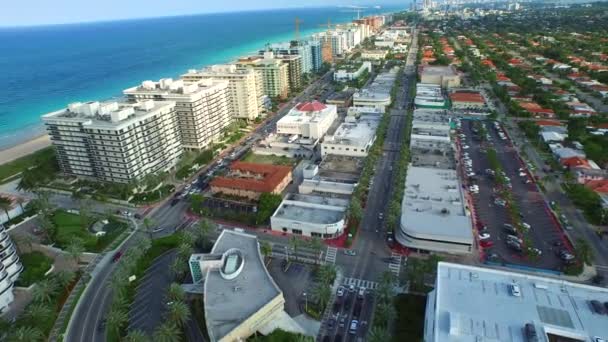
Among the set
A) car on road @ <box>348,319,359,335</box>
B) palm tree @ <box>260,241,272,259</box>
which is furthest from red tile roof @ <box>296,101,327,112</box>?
car on road @ <box>348,319,359,335</box>

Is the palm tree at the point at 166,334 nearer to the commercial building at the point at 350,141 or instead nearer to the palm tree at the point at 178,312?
the palm tree at the point at 178,312

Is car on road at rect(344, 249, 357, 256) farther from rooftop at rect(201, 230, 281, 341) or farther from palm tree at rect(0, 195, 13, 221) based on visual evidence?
palm tree at rect(0, 195, 13, 221)

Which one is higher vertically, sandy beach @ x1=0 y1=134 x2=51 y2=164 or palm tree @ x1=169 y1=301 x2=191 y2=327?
palm tree @ x1=169 y1=301 x2=191 y2=327

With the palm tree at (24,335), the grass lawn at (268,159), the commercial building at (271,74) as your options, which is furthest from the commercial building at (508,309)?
the commercial building at (271,74)

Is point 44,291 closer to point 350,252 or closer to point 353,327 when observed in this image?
point 353,327

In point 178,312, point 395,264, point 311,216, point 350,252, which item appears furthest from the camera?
point 311,216

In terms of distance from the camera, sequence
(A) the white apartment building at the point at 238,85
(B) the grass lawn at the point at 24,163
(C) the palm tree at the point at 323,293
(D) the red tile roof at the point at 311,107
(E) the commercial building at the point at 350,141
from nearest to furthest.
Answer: (C) the palm tree at the point at 323,293 < (E) the commercial building at the point at 350,141 < (B) the grass lawn at the point at 24,163 < (D) the red tile roof at the point at 311,107 < (A) the white apartment building at the point at 238,85

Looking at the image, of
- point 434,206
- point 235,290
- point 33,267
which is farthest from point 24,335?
point 434,206
